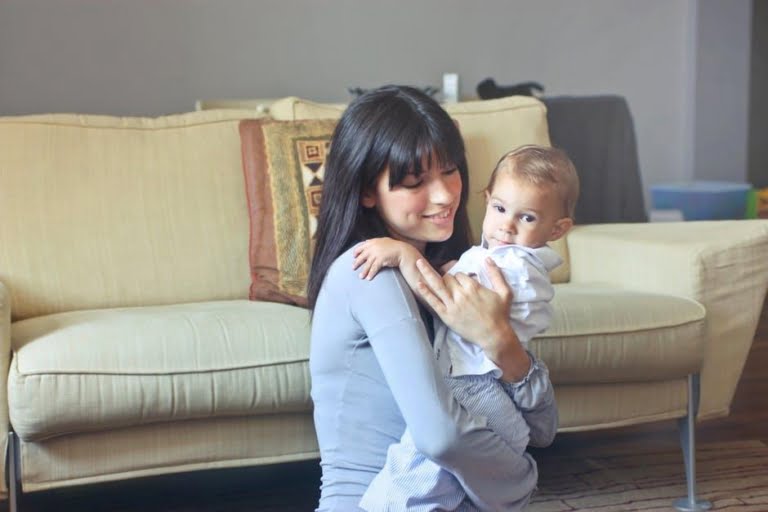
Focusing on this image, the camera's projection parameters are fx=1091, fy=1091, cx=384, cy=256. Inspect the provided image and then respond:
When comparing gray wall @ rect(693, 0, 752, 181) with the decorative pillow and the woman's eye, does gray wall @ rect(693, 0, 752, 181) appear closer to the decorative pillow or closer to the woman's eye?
the decorative pillow

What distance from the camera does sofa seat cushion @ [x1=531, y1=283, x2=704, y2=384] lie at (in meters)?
2.21

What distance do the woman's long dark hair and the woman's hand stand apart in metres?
0.15

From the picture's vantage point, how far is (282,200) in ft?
8.18

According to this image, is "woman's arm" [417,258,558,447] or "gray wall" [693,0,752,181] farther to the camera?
"gray wall" [693,0,752,181]

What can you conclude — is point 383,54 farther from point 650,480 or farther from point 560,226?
point 560,226

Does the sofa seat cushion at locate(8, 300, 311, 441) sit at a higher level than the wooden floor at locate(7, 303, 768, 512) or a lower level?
higher

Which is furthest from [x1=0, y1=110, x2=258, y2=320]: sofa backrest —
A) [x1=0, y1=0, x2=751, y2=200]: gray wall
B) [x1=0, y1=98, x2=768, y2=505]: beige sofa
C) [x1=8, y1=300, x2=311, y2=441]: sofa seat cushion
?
[x1=0, y1=0, x2=751, y2=200]: gray wall

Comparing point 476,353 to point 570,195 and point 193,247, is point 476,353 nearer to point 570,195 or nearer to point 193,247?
point 570,195

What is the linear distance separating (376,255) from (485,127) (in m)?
1.47

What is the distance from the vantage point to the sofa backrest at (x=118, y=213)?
8.04 feet

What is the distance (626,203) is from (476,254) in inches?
99.1

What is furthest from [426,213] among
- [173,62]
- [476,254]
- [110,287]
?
[173,62]

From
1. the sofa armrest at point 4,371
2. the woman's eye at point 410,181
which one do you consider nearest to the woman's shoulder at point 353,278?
the woman's eye at point 410,181

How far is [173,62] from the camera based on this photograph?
4594 mm
